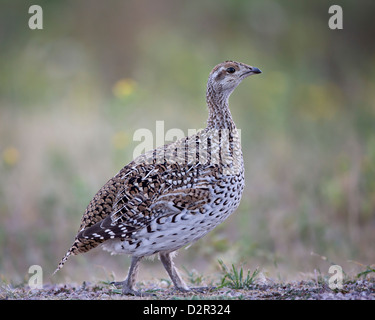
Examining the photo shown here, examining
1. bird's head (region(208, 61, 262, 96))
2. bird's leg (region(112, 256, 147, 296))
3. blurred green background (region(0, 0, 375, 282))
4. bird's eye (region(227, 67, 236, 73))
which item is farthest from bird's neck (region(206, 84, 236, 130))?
blurred green background (region(0, 0, 375, 282))

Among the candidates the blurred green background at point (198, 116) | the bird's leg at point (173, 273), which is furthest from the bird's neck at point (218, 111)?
the blurred green background at point (198, 116)

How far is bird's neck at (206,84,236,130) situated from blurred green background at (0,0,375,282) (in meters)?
1.84

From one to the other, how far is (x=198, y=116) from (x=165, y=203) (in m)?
7.06

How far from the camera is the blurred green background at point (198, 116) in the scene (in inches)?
364

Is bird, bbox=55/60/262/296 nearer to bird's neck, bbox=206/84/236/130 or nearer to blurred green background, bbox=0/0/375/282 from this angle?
bird's neck, bbox=206/84/236/130

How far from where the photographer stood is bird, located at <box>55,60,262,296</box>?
5777mm

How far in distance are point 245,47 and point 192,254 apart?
6892 millimetres

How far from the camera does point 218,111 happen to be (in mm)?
6660

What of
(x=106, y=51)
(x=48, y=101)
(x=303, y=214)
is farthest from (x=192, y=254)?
(x=106, y=51)

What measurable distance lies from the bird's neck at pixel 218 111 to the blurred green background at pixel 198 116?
6.05 ft

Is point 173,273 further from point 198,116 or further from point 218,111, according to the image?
point 198,116
